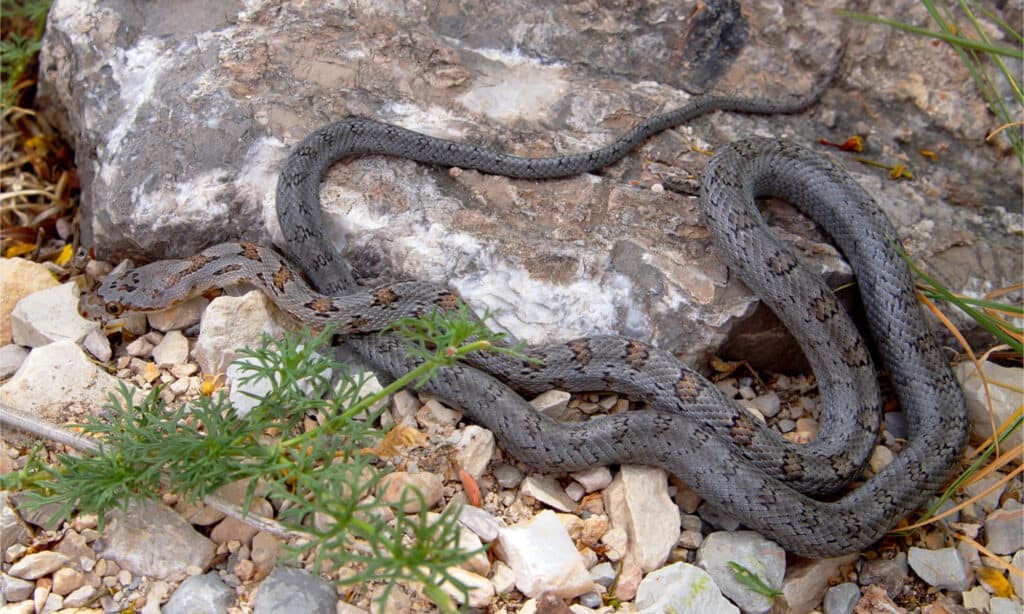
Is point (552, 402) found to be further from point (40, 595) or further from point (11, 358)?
point (11, 358)

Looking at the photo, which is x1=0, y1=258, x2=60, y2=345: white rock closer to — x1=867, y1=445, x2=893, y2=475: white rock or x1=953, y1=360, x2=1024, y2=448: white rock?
x1=867, y1=445, x2=893, y2=475: white rock

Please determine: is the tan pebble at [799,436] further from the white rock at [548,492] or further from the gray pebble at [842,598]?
the white rock at [548,492]

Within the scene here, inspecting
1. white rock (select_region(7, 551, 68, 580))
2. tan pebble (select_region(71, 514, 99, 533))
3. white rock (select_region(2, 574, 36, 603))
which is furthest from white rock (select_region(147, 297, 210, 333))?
white rock (select_region(2, 574, 36, 603))

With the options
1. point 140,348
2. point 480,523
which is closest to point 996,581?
point 480,523

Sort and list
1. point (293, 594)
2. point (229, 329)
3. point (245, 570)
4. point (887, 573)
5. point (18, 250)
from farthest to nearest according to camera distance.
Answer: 1. point (18, 250)
2. point (229, 329)
3. point (887, 573)
4. point (245, 570)
5. point (293, 594)

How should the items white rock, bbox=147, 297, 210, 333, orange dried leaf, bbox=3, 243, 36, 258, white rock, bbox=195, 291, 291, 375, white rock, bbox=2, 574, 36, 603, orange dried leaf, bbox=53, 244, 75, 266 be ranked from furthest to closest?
orange dried leaf, bbox=3, 243, 36, 258 < orange dried leaf, bbox=53, 244, 75, 266 < white rock, bbox=147, 297, 210, 333 < white rock, bbox=195, 291, 291, 375 < white rock, bbox=2, 574, 36, 603

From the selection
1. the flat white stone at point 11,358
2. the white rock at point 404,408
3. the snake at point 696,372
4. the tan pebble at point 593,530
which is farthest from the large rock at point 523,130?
the tan pebble at point 593,530

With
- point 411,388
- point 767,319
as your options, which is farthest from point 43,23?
point 767,319

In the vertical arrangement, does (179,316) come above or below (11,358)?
above
